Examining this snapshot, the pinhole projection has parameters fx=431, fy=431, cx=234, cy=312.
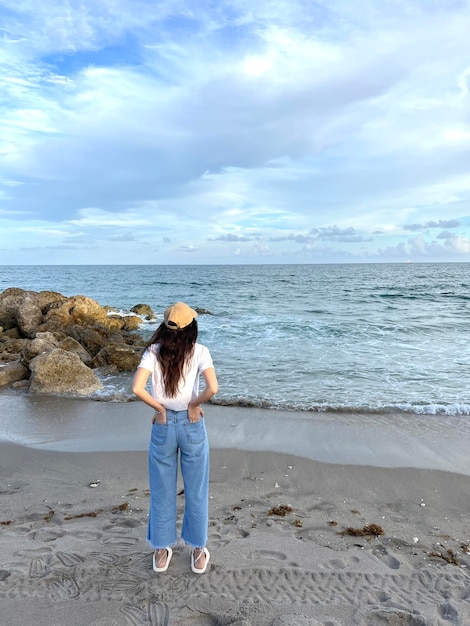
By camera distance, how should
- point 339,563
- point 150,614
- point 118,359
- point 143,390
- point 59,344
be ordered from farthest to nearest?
point 59,344, point 118,359, point 339,563, point 143,390, point 150,614

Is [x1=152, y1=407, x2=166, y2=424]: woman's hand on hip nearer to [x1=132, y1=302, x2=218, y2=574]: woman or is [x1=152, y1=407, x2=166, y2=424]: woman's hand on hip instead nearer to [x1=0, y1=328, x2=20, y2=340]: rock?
[x1=132, y1=302, x2=218, y2=574]: woman

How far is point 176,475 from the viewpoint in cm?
345

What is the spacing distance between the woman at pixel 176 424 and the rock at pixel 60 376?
6482mm

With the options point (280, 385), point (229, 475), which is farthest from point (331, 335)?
point (229, 475)

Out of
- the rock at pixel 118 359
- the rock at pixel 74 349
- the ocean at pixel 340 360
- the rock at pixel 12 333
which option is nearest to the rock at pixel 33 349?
the rock at pixel 74 349

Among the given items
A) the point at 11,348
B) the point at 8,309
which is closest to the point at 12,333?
the point at 8,309

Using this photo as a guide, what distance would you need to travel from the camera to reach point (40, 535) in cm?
405

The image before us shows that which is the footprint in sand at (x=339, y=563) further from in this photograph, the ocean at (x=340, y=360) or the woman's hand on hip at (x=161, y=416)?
the ocean at (x=340, y=360)

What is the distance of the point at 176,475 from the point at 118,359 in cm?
873

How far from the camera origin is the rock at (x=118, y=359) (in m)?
11.7

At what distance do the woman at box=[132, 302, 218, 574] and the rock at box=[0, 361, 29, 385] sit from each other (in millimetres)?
8361

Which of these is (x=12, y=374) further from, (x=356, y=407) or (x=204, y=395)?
(x=204, y=395)

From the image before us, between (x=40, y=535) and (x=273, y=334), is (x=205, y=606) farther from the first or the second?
(x=273, y=334)

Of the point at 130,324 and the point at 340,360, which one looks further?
the point at 130,324
